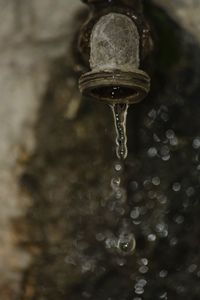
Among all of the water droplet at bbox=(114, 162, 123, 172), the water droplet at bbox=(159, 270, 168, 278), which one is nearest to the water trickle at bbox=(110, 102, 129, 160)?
the water droplet at bbox=(114, 162, 123, 172)

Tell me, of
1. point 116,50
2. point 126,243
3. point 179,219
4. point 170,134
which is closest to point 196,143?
point 170,134

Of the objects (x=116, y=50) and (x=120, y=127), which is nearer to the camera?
(x=116, y=50)

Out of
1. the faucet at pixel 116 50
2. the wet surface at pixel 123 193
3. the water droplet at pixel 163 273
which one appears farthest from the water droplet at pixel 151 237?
the faucet at pixel 116 50

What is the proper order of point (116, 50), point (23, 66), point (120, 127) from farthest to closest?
point (23, 66), point (120, 127), point (116, 50)

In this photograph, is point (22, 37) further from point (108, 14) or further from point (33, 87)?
point (108, 14)

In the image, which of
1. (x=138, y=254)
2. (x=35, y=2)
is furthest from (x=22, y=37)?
(x=138, y=254)

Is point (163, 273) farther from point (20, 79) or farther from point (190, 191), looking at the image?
point (20, 79)

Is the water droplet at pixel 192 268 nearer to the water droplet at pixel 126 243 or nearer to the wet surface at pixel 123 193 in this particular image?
the wet surface at pixel 123 193
